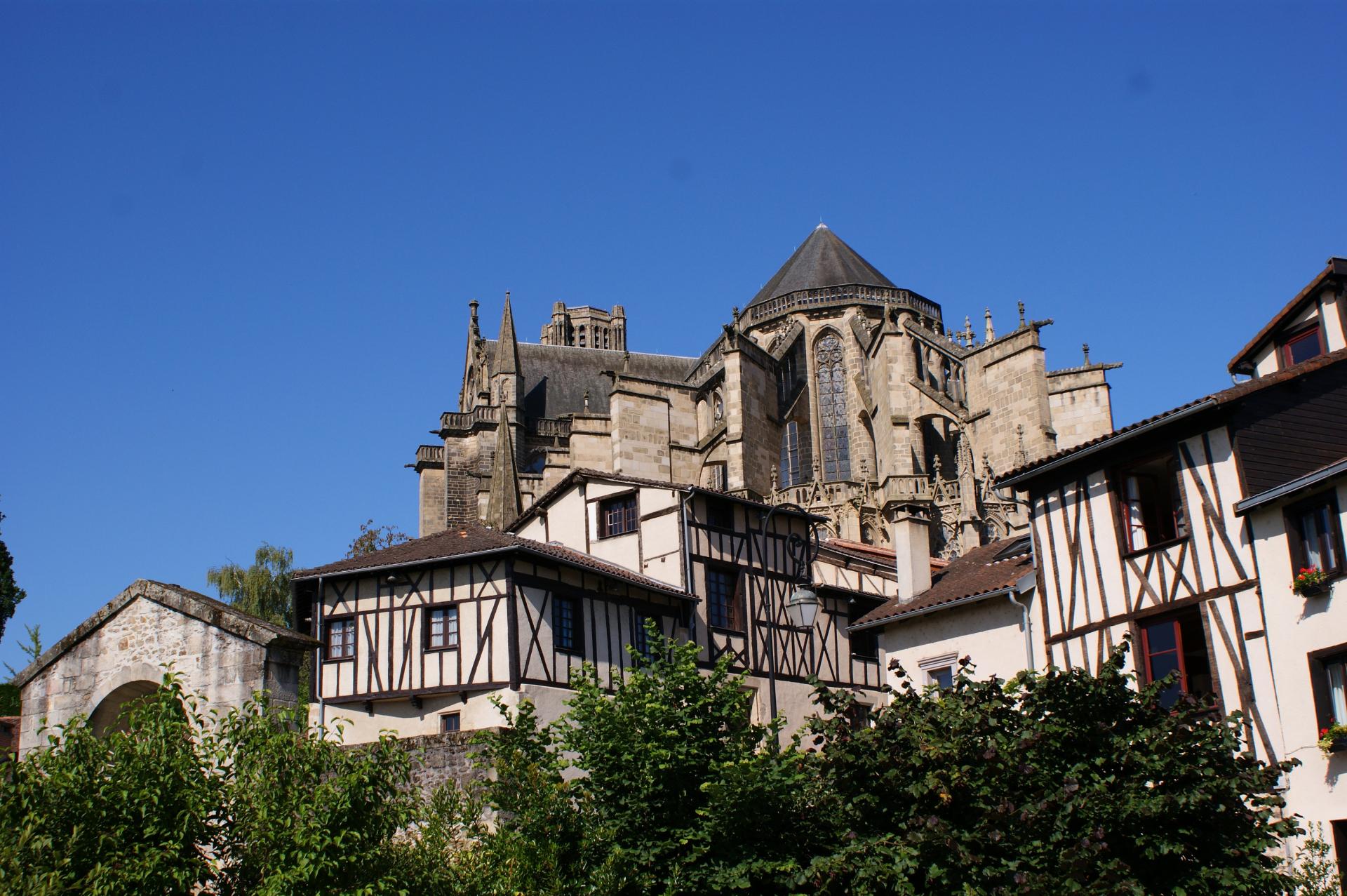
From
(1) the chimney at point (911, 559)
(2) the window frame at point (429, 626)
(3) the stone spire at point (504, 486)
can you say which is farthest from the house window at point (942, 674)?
(3) the stone spire at point (504, 486)

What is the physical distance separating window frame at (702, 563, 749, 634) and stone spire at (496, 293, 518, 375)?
27477mm

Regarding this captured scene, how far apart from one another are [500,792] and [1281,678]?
26.9ft

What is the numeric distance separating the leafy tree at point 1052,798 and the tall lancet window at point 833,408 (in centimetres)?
3077

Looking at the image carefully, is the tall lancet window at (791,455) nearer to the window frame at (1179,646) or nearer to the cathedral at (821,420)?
the cathedral at (821,420)

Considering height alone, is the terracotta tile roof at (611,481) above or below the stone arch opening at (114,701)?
above

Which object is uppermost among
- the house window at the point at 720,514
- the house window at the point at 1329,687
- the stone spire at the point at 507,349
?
the stone spire at the point at 507,349

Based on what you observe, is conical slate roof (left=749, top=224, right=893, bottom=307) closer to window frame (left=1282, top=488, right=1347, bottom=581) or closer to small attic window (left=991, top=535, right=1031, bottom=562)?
small attic window (left=991, top=535, right=1031, bottom=562)

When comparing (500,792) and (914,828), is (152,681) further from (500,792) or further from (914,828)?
(914,828)

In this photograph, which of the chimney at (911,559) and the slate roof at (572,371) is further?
the slate roof at (572,371)

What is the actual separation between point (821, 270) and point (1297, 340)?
31.4 meters

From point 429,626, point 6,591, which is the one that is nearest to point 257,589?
point 6,591

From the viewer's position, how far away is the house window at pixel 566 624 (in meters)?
22.1

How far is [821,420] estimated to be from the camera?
45938 millimetres

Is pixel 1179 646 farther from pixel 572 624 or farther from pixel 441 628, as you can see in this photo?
pixel 441 628
